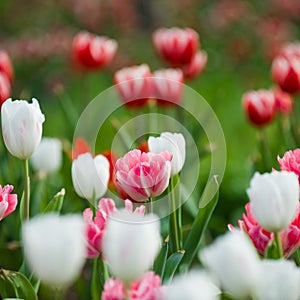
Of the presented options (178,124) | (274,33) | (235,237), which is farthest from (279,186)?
(274,33)

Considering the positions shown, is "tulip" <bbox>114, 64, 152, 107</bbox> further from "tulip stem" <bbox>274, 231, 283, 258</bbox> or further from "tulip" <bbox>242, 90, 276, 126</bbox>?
"tulip stem" <bbox>274, 231, 283, 258</bbox>

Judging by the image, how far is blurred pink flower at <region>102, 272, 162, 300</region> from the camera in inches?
40.4

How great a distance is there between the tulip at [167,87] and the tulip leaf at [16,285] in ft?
3.63

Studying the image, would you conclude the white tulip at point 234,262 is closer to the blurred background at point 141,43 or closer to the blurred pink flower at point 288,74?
the blurred pink flower at point 288,74

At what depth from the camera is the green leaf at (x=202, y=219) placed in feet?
5.01

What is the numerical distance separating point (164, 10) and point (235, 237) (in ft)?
19.2

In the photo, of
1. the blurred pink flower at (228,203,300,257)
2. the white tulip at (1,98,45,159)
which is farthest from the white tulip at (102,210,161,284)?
the white tulip at (1,98,45,159)

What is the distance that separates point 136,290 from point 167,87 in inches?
55.5

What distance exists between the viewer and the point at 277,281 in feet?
3.15

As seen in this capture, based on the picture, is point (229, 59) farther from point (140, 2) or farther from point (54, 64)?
point (140, 2)

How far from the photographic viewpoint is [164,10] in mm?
6656

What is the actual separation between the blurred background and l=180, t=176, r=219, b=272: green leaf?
2068 millimetres

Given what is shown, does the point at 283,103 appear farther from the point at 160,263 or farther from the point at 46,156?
the point at 160,263

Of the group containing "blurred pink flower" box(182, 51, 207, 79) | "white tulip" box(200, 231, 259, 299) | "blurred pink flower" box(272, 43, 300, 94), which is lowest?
"blurred pink flower" box(182, 51, 207, 79)
